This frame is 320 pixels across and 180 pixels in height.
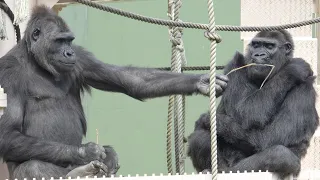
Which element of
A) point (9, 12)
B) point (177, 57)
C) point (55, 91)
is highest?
point (9, 12)

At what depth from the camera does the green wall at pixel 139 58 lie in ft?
30.1

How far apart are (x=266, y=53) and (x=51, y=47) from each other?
1.63 meters

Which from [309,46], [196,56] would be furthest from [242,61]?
[196,56]

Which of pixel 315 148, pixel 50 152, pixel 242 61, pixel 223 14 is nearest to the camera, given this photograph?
pixel 50 152

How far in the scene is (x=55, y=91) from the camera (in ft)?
20.4

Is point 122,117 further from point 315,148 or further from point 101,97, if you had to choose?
point 315,148

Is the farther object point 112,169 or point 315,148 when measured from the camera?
point 315,148

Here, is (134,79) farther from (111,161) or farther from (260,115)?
(260,115)

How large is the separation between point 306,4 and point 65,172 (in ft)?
9.53

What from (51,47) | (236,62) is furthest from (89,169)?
(236,62)

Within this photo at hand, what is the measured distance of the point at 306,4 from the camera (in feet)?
24.8

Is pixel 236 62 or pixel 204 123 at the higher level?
pixel 236 62

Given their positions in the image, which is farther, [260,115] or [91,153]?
[260,115]

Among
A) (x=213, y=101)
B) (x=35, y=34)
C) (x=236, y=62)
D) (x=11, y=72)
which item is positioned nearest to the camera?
(x=213, y=101)
